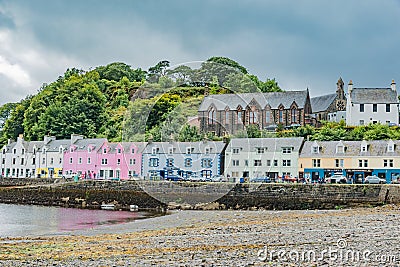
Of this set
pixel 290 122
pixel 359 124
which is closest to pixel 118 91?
pixel 290 122

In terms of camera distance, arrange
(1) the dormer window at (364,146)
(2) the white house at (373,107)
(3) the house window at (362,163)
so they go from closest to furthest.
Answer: (3) the house window at (362,163) < (1) the dormer window at (364,146) < (2) the white house at (373,107)

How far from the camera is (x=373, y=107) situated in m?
66.7

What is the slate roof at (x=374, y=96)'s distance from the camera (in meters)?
66.4

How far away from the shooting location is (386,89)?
68.3 meters

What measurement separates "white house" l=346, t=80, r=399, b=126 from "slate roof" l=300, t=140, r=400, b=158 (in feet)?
53.7

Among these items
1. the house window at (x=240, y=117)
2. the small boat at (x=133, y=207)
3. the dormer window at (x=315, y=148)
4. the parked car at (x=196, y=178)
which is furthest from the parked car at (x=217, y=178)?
the dormer window at (x=315, y=148)

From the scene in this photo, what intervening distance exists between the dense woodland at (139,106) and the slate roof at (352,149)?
5.34 m

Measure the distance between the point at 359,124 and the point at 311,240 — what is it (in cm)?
5492

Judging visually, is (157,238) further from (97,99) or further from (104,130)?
(97,99)

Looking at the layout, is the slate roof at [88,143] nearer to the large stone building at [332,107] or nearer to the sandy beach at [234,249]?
the large stone building at [332,107]

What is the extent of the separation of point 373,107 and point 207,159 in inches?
1754

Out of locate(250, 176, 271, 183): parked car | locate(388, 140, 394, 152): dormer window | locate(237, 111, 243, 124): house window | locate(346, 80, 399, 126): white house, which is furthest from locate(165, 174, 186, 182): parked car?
locate(346, 80, 399, 126): white house

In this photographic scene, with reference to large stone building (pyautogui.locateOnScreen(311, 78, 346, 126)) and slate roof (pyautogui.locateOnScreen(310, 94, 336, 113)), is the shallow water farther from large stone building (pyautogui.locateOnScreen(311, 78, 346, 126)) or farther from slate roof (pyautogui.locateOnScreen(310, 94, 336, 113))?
slate roof (pyautogui.locateOnScreen(310, 94, 336, 113))

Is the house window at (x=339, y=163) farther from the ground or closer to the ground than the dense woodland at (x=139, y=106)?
closer to the ground
